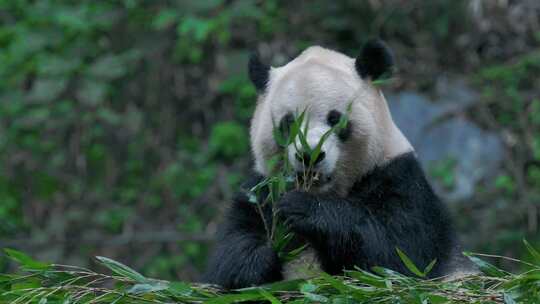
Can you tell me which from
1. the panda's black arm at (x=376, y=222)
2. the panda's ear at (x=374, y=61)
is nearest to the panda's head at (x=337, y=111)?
the panda's ear at (x=374, y=61)

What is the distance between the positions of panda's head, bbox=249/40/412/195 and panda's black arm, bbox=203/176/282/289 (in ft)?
0.80

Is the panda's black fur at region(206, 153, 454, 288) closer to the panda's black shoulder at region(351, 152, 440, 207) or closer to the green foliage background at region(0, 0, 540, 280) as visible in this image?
the panda's black shoulder at region(351, 152, 440, 207)

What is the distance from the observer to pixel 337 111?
4.25m

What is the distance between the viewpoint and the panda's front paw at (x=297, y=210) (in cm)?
394

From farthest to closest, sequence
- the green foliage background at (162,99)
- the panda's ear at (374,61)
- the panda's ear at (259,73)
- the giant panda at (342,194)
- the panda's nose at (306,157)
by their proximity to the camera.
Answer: the green foliage background at (162,99)
the panda's ear at (259,73)
the panda's ear at (374,61)
the giant panda at (342,194)
the panda's nose at (306,157)

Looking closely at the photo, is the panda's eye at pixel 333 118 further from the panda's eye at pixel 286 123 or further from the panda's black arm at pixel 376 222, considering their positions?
the panda's black arm at pixel 376 222

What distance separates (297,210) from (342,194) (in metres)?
0.48

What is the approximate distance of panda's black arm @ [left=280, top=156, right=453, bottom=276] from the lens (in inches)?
156

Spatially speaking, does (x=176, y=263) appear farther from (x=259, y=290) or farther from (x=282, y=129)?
(x=259, y=290)

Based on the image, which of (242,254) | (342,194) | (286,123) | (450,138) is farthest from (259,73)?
(450,138)

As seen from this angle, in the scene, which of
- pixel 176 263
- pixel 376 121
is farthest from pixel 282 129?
pixel 176 263

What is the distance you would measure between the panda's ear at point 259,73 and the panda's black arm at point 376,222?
2.56 feet

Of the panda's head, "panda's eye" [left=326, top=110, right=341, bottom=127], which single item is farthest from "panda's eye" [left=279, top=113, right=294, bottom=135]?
"panda's eye" [left=326, top=110, right=341, bottom=127]

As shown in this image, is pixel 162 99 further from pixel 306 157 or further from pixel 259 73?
pixel 306 157
